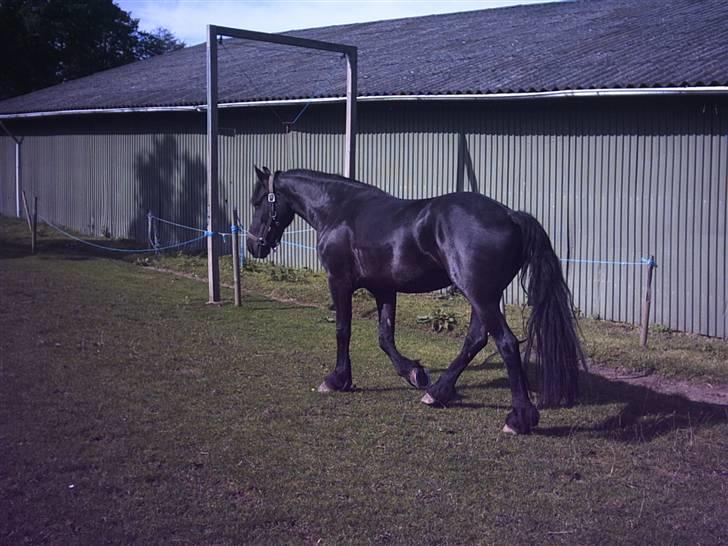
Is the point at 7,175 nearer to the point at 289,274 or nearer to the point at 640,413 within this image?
the point at 289,274

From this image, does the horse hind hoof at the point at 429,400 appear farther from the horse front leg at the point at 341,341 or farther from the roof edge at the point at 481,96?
the roof edge at the point at 481,96

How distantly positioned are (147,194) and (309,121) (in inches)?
231

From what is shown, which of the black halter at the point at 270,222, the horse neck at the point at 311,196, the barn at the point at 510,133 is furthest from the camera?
the barn at the point at 510,133

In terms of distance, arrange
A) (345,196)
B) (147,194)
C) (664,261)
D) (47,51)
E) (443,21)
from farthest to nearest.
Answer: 1. (47,51)
2. (443,21)
3. (147,194)
4. (664,261)
5. (345,196)

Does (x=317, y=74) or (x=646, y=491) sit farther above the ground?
(x=317, y=74)

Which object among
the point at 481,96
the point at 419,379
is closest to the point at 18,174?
the point at 481,96

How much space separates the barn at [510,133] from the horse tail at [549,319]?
4.33 meters

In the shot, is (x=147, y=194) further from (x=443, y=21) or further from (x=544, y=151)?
(x=544, y=151)

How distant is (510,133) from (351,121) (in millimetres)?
2191

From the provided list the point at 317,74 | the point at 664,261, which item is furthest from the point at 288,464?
the point at 317,74

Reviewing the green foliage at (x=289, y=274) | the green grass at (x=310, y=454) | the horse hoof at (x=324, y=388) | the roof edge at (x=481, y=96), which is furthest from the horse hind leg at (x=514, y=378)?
the green foliage at (x=289, y=274)

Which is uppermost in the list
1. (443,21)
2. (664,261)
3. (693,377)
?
(443,21)

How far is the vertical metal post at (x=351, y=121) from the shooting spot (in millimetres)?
12961

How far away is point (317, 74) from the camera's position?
17.4 meters
